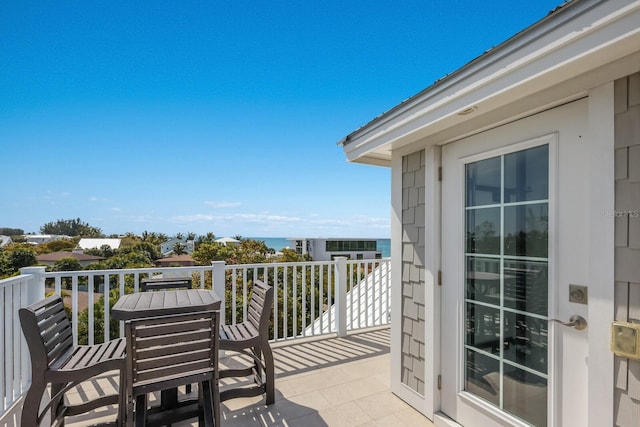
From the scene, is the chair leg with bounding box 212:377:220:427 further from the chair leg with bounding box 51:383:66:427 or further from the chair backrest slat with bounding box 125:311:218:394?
the chair leg with bounding box 51:383:66:427

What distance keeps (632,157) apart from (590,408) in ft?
3.99

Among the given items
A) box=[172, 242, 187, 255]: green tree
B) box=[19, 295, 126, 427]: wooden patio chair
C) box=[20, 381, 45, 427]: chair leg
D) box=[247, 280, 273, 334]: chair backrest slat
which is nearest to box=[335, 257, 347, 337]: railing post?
box=[247, 280, 273, 334]: chair backrest slat

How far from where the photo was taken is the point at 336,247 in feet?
149

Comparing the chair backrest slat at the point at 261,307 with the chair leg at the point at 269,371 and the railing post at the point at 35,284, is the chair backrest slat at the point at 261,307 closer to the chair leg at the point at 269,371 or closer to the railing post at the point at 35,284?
the chair leg at the point at 269,371

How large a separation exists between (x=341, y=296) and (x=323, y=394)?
161cm

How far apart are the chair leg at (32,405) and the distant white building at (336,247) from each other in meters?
42.8

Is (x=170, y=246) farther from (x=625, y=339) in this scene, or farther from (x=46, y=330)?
(x=625, y=339)

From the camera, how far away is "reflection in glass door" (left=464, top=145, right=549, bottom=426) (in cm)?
184

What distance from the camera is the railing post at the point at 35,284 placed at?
2.80 metres

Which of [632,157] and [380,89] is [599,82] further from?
[380,89]

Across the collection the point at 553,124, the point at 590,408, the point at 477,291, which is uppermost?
the point at 553,124

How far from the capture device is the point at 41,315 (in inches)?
77.1

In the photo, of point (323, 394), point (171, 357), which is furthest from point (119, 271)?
point (323, 394)

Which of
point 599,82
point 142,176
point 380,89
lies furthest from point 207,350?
point 142,176
